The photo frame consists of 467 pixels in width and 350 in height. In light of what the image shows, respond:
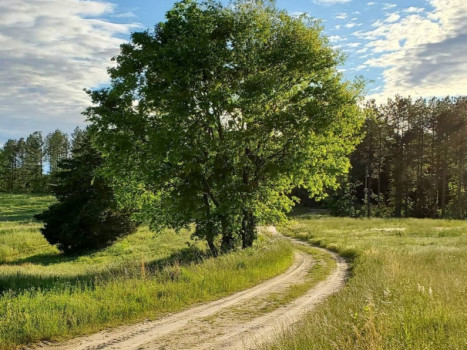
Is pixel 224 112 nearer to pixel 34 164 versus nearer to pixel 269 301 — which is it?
pixel 269 301

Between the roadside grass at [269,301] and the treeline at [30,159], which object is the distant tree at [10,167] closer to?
the treeline at [30,159]

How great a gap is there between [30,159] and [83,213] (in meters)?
103

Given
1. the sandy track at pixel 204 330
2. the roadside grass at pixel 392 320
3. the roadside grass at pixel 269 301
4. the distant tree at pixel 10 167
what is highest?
the distant tree at pixel 10 167

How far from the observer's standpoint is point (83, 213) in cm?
3206

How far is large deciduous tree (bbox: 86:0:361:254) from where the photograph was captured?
1850 cm

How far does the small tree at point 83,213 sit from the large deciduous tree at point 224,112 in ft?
43.5

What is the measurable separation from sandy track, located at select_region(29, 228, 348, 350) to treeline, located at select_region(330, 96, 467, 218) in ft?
193

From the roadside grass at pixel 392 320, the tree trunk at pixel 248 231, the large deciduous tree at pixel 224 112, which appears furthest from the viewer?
the tree trunk at pixel 248 231

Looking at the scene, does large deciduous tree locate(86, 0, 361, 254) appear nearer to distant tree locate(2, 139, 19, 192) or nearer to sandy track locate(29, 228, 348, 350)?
sandy track locate(29, 228, 348, 350)

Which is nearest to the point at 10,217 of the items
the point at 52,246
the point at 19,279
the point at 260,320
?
the point at 52,246


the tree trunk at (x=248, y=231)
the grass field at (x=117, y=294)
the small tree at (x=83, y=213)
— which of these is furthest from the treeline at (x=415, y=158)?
the grass field at (x=117, y=294)

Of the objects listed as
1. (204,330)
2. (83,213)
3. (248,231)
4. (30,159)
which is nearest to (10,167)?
(30,159)

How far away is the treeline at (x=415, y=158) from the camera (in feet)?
207

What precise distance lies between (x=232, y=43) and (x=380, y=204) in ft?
203
